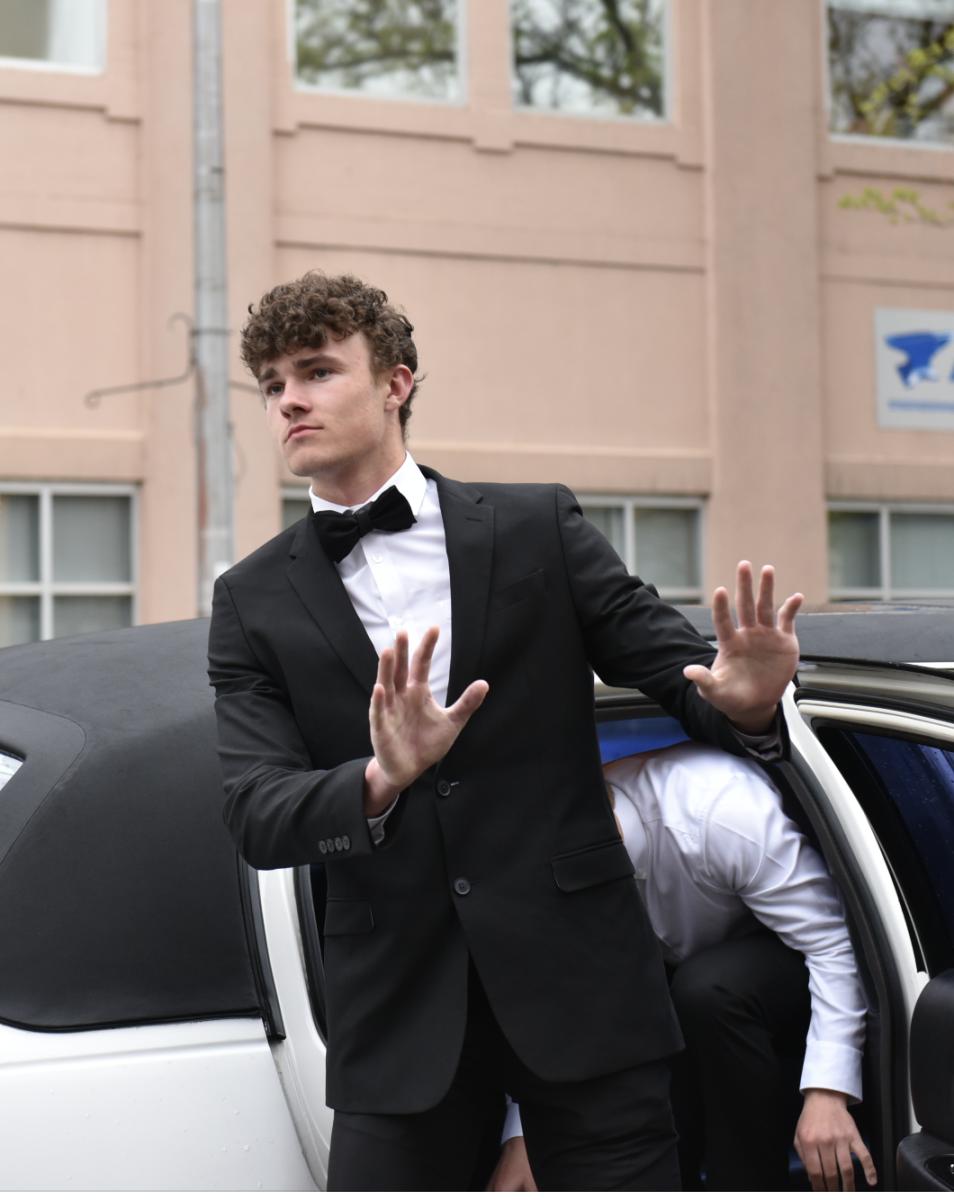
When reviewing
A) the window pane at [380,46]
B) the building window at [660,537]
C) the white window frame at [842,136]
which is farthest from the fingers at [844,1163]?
the white window frame at [842,136]

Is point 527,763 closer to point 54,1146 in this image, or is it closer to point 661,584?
point 54,1146

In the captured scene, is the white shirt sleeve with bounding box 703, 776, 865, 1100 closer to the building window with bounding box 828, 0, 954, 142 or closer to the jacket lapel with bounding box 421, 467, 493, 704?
the jacket lapel with bounding box 421, 467, 493, 704

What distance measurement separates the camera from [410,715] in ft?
Answer: 6.05

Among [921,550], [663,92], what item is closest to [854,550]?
[921,550]

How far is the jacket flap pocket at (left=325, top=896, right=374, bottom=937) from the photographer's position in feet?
6.79

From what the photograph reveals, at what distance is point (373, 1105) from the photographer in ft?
6.64

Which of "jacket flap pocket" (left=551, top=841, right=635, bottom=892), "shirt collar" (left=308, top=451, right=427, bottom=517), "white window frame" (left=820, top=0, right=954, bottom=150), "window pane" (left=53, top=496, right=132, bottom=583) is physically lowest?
"jacket flap pocket" (left=551, top=841, right=635, bottom=892)

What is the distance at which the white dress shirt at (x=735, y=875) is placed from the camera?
2668 mm

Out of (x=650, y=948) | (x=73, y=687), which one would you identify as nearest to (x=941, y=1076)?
(x=650, y=948)

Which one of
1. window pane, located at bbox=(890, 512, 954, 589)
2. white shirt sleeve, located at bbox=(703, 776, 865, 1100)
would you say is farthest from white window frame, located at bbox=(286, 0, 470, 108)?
white shirt sleeve, located at bbox=(703, 776, 865, 1100)

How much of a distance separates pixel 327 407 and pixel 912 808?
1.30 meters

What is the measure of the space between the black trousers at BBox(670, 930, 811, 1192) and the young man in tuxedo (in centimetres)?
65

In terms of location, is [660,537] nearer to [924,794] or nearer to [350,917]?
[924,794]

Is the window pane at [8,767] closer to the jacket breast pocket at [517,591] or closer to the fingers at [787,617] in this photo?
the jacket breast pocket at [517,591]
